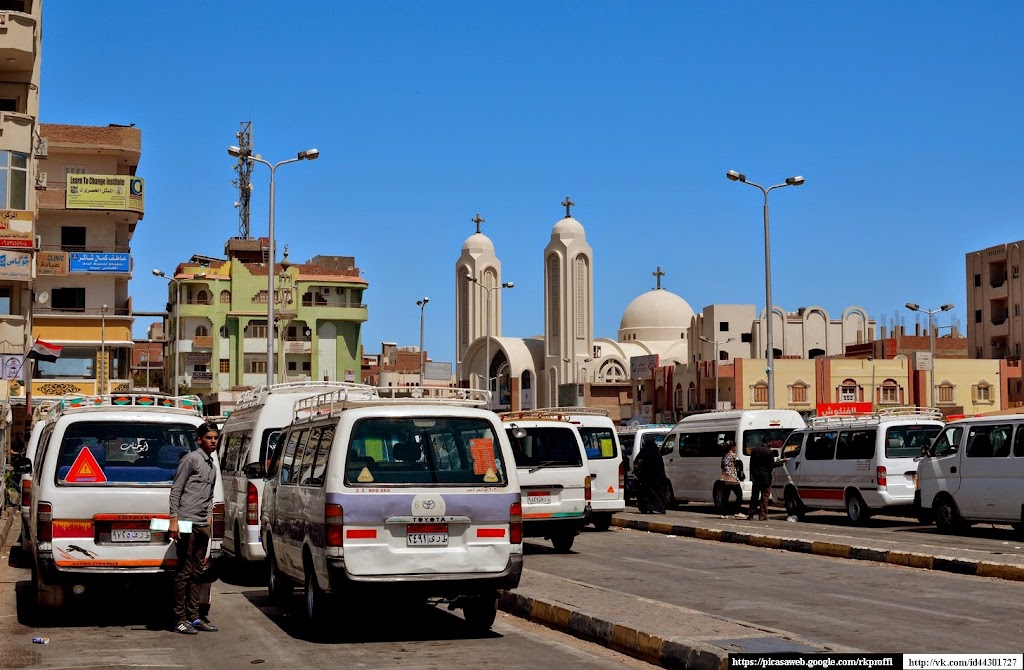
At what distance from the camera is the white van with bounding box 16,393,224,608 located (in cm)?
1120

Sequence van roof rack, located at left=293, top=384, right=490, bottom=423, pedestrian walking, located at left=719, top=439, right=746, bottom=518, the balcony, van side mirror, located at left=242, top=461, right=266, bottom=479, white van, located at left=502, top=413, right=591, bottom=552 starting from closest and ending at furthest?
1. van roof rack, located at left=293, top=384, right=490, bottom=423
2. van side mirror, located at left=242, top=461, right=266, bottom=479
3. white van, located at left=502, top=413, right=591, bottom=552
4. pedestrian walking, located at left=719, top=439, right=746, bottom=518
5. the balcony

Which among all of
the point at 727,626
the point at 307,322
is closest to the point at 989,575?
the point at 727,626

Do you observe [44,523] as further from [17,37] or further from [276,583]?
[17,37]

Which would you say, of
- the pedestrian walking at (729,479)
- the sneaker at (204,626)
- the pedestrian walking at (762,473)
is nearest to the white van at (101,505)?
the sneaker at (204,626)

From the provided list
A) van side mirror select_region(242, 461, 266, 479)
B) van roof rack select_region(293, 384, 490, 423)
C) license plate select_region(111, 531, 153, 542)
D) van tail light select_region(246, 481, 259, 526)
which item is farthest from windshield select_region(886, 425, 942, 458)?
license plate select_region(111, 531, 153, 542)

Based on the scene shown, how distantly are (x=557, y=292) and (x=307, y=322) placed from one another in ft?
87.0

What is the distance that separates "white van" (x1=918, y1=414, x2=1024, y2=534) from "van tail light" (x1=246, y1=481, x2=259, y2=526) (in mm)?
11402

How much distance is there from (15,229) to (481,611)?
3305cm

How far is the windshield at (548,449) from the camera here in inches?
741

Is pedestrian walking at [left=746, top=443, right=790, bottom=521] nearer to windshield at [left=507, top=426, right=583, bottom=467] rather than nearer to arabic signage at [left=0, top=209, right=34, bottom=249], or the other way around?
windshield at [left=507, top=426, right=583, bottom=467]

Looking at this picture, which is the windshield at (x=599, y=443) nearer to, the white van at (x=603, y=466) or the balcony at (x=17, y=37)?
the white van at (x=603, y=466)

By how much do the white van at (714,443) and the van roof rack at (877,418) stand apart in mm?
1420

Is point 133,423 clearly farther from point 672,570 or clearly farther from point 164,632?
point 672,570

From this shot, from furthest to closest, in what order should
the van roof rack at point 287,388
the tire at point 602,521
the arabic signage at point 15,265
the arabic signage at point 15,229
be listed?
1. the arabic signage at point 15,265
2. the arabic signage at point 15,229
3. the tire at point 602,521
4. the van roof rack at point 287,388
